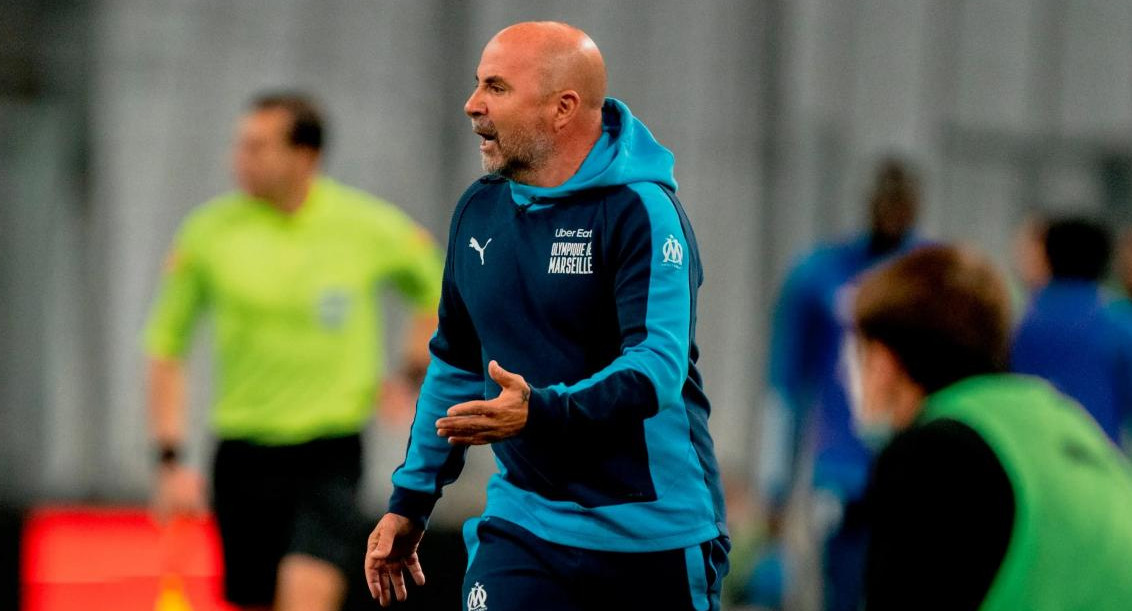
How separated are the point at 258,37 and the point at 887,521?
357 inches

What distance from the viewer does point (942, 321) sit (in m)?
2.66

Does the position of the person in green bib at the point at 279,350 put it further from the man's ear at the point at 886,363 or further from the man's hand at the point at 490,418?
the man's ear at the point at 886,363

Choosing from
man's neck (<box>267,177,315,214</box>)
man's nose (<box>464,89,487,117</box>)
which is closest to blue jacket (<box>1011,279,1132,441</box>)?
man's neck (<box>267,177,315,214</box>)

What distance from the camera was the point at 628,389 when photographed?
2840 mm

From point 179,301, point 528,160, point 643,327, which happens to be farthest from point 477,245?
point 179,301

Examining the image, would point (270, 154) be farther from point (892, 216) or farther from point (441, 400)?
point (441, 400)

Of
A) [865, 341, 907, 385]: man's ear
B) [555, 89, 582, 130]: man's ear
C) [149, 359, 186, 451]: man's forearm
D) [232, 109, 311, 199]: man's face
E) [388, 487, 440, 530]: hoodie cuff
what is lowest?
[149, 359, 186, 451]: man's forearm

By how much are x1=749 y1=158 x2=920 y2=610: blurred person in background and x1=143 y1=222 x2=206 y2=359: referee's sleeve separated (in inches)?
88.7

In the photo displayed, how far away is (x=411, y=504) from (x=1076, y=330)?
4.06m

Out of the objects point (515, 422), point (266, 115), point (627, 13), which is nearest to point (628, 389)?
point (515, 422)

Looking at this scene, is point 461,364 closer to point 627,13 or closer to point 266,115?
point 266,115

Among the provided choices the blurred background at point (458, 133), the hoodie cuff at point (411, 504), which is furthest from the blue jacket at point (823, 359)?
A: the hoodie cuff at point (411, 504)

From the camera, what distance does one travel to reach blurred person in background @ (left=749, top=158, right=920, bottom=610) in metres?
6.36

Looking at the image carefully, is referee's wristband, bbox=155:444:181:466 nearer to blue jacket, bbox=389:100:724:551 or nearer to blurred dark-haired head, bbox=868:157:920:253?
blurred dark-haired head, bbox=868:157:920:253
